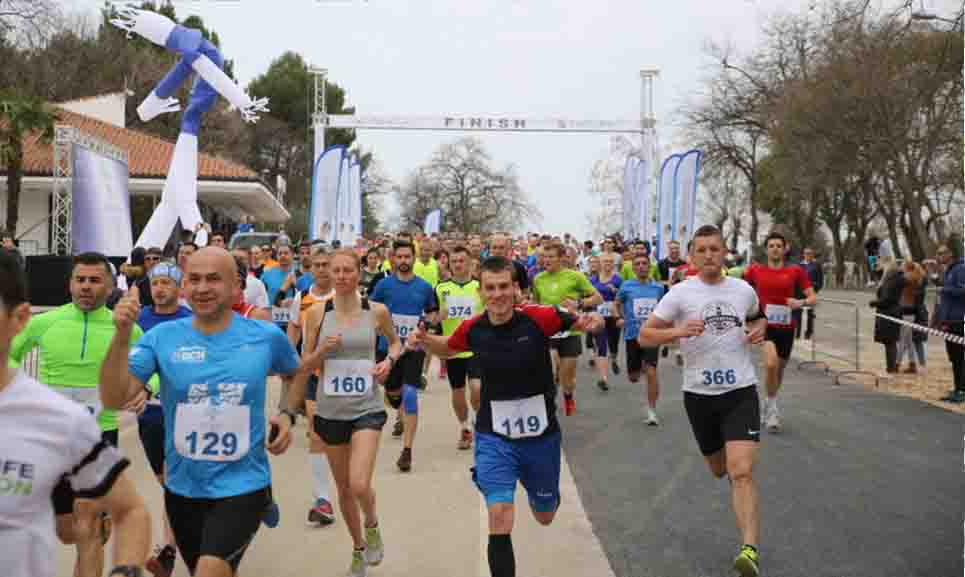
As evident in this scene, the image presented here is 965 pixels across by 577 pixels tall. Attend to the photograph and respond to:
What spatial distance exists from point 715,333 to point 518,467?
5.55 ft

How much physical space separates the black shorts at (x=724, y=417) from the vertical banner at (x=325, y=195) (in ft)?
55.7

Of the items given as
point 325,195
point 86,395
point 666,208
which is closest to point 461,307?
point 86,395

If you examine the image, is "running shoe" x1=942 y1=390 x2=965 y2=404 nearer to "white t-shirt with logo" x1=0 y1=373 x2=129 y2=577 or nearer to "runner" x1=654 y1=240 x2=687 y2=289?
"runner" x1=654 y1=240 x2=687 y2=289

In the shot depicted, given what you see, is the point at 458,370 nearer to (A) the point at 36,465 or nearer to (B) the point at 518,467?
(B) the point at 518,467

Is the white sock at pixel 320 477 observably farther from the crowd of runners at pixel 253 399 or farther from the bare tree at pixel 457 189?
the bare tree at pixel 457 189

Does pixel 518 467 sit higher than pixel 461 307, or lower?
lower

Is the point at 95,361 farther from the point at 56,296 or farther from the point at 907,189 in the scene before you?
the point at 907,189

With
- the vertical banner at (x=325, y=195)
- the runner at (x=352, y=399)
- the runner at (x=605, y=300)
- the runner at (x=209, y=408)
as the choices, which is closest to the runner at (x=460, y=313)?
the runner at (x=352, y=399)

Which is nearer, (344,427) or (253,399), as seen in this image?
(253,399)

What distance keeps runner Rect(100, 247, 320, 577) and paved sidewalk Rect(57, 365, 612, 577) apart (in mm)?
1881

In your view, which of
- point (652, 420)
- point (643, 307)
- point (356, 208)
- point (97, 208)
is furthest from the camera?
point (356, 208)

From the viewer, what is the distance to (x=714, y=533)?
6297 mm

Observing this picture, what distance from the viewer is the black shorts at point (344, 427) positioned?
5.73 metres

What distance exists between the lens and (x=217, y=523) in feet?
12.3
